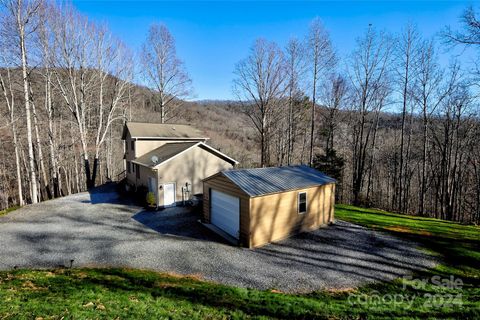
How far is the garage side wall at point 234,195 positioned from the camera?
1028 centimetres

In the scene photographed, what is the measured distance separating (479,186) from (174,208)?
27.7 meters

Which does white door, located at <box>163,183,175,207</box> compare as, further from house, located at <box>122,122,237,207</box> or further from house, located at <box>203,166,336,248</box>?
house, located at <box>203,166,336,248</box>

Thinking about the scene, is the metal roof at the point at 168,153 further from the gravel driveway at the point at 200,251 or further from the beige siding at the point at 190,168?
the gravel driveway at the point at 200,251

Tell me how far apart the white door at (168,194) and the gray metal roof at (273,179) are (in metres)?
5.99

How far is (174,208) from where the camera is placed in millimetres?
15750

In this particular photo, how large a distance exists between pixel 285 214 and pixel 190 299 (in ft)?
21.6

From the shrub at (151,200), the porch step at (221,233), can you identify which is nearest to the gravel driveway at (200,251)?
the porch step at (221,233)

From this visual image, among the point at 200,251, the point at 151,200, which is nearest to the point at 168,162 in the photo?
the point at 151,200

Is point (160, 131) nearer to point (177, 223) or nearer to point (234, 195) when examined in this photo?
point (177, 223)

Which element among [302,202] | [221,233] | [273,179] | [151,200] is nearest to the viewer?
[221,233]

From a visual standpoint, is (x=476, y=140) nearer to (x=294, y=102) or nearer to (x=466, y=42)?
(x=294, y=102)

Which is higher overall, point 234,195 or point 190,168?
point 190,168

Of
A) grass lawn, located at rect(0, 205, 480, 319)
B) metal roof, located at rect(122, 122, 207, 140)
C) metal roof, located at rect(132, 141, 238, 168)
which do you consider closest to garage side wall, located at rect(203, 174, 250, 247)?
grass lawn, located at rect(0, 205, 480, 319)

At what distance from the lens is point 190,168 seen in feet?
55.7
